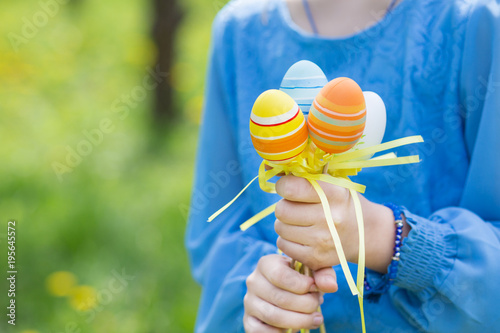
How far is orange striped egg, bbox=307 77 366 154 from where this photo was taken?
24.5 inches

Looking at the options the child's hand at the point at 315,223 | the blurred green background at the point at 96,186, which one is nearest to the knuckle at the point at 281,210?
the child's hand at the point at 315,223

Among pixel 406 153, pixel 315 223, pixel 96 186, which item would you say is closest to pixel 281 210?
pixel 315 223

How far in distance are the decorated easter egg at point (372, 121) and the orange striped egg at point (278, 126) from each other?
92 millimetres

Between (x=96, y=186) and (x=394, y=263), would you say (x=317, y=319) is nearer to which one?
(x=394, y=263)

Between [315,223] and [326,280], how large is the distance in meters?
0.08

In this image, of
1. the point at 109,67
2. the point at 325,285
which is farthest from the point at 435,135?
the point at 109,67

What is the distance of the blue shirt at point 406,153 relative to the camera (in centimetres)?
79

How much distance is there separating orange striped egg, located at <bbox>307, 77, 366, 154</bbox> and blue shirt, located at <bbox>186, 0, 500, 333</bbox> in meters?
0.23

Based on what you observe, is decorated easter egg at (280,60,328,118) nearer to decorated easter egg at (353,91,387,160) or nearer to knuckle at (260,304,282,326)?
decorated easter egg at (353,91,387,160)

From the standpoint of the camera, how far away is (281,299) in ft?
2.51

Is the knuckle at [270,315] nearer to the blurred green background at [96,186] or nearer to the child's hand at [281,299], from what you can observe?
the child's hand at [281,299]

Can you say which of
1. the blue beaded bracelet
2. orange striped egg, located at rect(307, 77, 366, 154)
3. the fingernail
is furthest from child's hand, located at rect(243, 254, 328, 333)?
orange striped egg, located at rect(307, 77, 366, 154)

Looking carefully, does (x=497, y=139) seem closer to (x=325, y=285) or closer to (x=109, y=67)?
(x=325, y=285)

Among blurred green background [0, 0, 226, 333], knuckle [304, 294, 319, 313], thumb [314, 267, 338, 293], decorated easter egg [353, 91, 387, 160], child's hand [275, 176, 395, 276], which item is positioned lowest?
blurred green background [0, 0, 226, 333]
